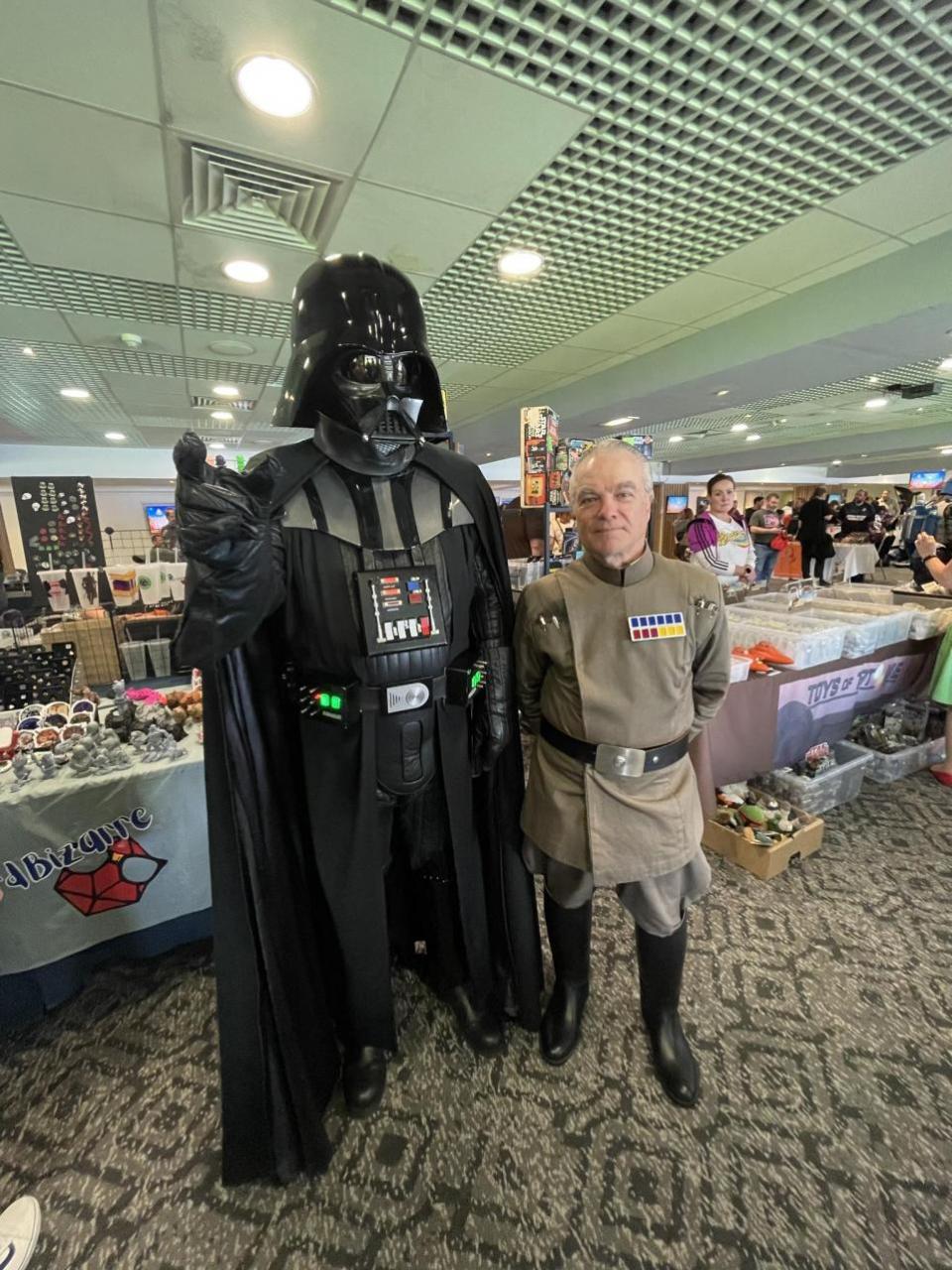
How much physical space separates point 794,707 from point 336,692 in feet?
7.13

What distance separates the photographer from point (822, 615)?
2652mm

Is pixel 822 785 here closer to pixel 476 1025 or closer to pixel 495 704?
pixel 476 1025

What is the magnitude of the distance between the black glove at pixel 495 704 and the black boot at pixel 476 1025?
28.5 inches

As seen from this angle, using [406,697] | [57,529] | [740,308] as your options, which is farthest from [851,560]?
[57,529]

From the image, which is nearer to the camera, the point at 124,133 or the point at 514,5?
the point at 514,5

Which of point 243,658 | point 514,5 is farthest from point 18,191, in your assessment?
point 243,658

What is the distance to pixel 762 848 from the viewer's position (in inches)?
80.2

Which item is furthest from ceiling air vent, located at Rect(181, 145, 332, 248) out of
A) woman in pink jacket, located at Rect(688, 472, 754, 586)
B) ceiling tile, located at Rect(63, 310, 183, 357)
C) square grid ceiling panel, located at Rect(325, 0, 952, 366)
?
woman in pink jacket, located at Rect(688, 472, 754, 586)

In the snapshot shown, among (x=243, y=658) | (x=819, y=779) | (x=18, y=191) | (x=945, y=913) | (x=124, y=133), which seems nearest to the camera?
(x=243, y=658)

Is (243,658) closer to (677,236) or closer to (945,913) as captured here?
(945,913)

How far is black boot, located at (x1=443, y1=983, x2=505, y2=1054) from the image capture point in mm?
1370

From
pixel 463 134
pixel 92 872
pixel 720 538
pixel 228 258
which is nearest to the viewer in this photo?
pixel 92 872

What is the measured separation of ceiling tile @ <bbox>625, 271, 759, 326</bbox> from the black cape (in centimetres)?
288

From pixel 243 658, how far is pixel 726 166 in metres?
2.55
